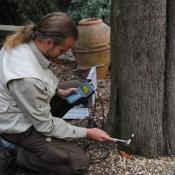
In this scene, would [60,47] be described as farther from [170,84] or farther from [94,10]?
[94,10]

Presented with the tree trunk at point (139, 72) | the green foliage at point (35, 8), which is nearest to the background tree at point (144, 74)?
the tree trunk at point (139, 72)

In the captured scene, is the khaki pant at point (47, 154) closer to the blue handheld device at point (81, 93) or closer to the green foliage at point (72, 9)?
the blue handheld device at point (81, 93)

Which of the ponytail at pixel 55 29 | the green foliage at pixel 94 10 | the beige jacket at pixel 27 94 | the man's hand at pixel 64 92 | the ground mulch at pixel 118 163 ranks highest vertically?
the ponytail at pixel 55 29

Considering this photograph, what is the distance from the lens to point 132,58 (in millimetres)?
3473

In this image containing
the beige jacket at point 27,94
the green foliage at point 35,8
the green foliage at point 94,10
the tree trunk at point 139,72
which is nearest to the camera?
the beige jacket at point 27,94

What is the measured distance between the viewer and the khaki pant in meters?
3.42

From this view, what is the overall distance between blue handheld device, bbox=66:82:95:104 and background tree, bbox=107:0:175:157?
0.19m

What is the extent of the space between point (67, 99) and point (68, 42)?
Result: 716 mm

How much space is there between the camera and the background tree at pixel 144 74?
3371 mm

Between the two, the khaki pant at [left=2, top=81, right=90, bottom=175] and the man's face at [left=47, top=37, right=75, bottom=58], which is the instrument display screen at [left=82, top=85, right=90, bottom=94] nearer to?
the khaki pant at [left=2, top=81, right=90, bottom=175]

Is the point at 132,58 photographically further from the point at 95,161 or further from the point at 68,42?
the point at 95,161

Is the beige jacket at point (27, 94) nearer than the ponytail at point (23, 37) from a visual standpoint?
Yes

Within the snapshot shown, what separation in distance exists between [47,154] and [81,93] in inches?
23.6

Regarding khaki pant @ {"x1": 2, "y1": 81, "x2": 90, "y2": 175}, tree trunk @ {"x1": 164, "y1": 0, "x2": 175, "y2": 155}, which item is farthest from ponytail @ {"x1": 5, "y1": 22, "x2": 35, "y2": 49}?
tree trunk @ {"x1": 164, "y1": 0, "x2": 175, "y2": 155}
